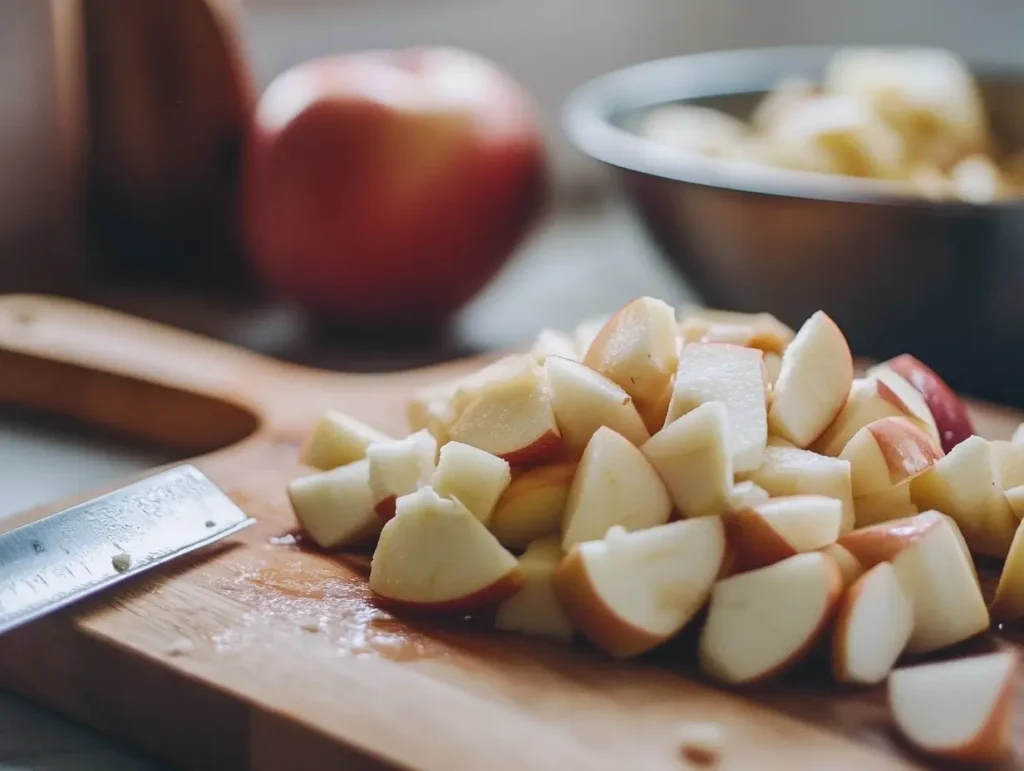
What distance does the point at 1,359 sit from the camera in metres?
1.20

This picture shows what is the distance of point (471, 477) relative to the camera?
0.81 m

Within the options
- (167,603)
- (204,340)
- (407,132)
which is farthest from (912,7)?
(167,603)

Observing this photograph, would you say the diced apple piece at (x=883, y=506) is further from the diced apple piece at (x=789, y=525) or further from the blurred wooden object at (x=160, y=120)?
the blurred wooden object at (x=160, y=120)

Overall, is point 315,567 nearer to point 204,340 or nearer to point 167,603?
point 167,603

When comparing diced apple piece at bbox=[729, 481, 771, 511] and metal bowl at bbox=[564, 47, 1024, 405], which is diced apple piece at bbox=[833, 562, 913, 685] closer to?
diced apple piece at bbox=[729, 481, 771, 511]

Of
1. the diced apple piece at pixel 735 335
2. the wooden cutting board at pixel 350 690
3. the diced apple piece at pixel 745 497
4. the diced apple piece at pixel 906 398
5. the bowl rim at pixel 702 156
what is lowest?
the wooden cutting board at pixel 350 690

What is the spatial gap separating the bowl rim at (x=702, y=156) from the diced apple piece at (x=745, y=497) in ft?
1.51

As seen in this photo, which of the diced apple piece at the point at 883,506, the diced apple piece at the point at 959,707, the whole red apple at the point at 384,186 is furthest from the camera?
the whole red apple at the point at 384,186

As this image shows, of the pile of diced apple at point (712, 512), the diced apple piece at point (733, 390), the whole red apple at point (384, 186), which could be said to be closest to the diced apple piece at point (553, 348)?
the pile of diced apple at point (712, 512)

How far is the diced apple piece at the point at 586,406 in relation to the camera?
84cm

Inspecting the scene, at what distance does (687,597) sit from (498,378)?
23cm

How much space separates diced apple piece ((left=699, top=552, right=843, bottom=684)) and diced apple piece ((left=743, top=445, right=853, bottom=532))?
8 cm

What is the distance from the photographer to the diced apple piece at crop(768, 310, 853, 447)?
869 millimetres

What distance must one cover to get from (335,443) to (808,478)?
39 cm
